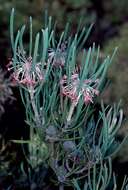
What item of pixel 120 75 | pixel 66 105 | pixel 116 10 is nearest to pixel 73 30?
pixel 116 10

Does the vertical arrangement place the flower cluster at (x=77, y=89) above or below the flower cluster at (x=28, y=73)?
below

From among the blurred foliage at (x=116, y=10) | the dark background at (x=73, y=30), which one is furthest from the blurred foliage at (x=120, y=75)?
the blurred foliage at (x=116, y=10)

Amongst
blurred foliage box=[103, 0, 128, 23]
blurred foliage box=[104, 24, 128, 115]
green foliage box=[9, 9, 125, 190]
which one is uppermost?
blurred foliage box=[103, 0, 128, 23]

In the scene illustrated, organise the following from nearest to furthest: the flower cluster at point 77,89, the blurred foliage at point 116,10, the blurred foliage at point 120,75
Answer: the flower cluster at point 77,89 < the blurred foliage at point 120,75 < the blurred foliage at point 116,10

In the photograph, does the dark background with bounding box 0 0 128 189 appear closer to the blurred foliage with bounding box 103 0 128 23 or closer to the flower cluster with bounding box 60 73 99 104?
the blurred foliage with bounding box 103 0 128 23

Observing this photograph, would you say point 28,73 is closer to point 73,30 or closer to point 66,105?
point 66,105

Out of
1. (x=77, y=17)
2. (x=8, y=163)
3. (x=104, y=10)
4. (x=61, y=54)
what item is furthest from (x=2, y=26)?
(x=61, y=54)

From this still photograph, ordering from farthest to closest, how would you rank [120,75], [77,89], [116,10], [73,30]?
[116,10] < [73,30] < [120,75] < [77,89]

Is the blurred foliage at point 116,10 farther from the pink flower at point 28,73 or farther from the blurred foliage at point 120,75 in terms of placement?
the pink flower at point 28,73

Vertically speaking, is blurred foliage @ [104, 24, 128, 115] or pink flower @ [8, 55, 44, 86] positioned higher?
blurred foliage @ [104, 24, 128, 115]

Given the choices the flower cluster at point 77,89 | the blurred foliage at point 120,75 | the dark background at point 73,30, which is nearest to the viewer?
the flower cluster at point 77,89

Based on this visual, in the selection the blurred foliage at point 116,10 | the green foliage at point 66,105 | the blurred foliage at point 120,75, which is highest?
the blurred foliage at point 116,10

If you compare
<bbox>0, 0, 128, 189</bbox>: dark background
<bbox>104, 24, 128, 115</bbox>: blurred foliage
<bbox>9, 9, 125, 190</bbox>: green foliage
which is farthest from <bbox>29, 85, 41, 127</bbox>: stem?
<bbox>104, 24, 128, 115</bbox>: blurred foliage
